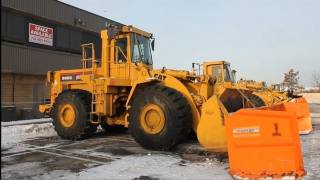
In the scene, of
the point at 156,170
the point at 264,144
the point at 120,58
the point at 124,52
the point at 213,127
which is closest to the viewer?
the point at 264,144

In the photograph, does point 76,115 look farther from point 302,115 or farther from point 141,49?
point 302,115

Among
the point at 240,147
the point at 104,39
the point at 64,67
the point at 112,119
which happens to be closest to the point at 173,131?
the point at 240,147

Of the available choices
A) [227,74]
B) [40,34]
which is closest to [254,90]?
[227,74]

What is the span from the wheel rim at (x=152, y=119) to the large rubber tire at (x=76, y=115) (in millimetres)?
2899

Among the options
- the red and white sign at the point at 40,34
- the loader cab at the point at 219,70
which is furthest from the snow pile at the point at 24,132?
the red and white sign at the point at 40,34

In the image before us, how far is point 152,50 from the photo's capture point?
13047mm

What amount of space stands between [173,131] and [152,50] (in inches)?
169

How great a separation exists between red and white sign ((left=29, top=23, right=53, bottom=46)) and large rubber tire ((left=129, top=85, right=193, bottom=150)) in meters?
16.5

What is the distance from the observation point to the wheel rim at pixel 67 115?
41.7 ft

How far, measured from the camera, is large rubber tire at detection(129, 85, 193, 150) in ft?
31.0

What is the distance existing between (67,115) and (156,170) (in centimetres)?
605

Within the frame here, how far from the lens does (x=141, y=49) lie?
41.1 ft

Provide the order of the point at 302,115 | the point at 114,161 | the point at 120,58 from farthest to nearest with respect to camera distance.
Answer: the point at 302,115 < the point at 120,58 < the point at 114,161

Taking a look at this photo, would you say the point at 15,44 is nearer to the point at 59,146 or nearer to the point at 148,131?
the point at 59,146
